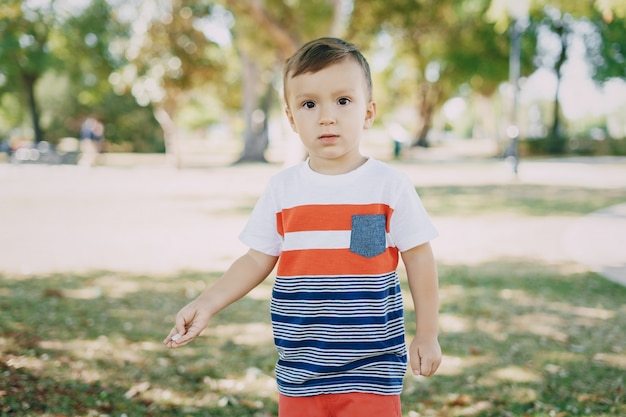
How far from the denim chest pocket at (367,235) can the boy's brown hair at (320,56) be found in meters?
0.51

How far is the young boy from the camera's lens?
6.87ft

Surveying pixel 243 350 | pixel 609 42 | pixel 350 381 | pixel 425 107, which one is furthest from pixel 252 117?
pixel 350 381

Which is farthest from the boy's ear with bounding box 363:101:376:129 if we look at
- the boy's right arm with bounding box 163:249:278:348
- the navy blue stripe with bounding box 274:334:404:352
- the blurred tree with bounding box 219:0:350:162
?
the blurred tree with bounding box 219:0:350:162

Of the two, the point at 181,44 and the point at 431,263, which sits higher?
the point at 181,44

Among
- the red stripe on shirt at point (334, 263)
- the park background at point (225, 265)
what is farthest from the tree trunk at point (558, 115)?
the red stripe on shirt at point (334, 263)

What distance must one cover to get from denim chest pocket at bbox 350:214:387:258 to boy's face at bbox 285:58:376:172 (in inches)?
9.2

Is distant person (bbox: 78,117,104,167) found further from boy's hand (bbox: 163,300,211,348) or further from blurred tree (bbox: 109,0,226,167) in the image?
boy's hand (bbox: 163,300,211,348)

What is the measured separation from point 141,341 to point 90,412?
4.62ft

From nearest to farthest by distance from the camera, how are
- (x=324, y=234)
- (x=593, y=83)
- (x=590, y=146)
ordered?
(x=324, y=234) < (x=593, y=83) < (x=590, y=146)

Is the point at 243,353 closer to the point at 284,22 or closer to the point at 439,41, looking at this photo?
the point at 284,22

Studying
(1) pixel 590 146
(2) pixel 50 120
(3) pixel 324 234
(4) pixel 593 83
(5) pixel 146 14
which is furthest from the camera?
(2) pixel 50 120

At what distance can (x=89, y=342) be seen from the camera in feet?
15.8

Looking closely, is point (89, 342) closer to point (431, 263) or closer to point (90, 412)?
point (90, 412)

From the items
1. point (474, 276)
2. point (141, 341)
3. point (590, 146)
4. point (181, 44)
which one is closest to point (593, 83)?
point (590, 146)
